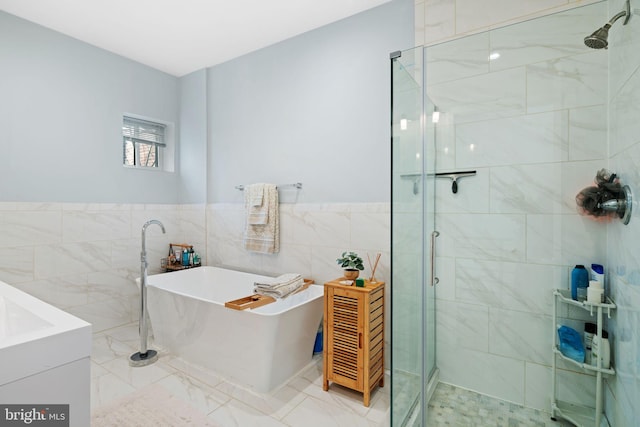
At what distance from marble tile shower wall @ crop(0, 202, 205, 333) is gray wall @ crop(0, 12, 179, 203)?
0.45 feet

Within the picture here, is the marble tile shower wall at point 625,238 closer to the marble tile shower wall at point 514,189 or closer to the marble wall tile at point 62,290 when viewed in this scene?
the marble tile shower wall at point 514,189

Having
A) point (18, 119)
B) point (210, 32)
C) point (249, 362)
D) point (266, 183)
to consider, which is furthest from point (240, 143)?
point (249, 362)

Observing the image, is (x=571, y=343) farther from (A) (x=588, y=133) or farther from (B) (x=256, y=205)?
(B) (x=256, y=205)

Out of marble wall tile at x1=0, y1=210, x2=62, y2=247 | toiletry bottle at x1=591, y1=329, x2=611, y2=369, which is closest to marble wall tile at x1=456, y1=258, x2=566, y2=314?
toiletry bottle at x1=591, y1=329, x2=611, y2=369

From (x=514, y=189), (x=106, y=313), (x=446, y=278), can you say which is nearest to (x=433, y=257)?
(x=446, y=278)

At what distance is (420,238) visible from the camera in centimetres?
174

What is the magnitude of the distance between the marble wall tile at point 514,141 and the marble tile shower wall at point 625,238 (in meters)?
0.22

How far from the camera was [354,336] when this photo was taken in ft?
6.67

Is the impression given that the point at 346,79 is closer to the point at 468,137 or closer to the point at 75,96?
the point at 468,137

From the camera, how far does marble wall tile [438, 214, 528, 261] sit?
1706 mm

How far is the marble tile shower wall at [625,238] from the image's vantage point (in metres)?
1.13

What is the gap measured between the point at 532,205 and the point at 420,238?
0.58 m

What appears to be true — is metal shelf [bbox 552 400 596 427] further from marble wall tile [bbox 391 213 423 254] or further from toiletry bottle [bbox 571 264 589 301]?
marble wall tile [bbox 391 213 423 254]

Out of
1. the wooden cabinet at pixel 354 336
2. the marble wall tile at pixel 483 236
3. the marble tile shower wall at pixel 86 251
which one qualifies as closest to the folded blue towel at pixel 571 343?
the marble wall tile at pixel 483 236
